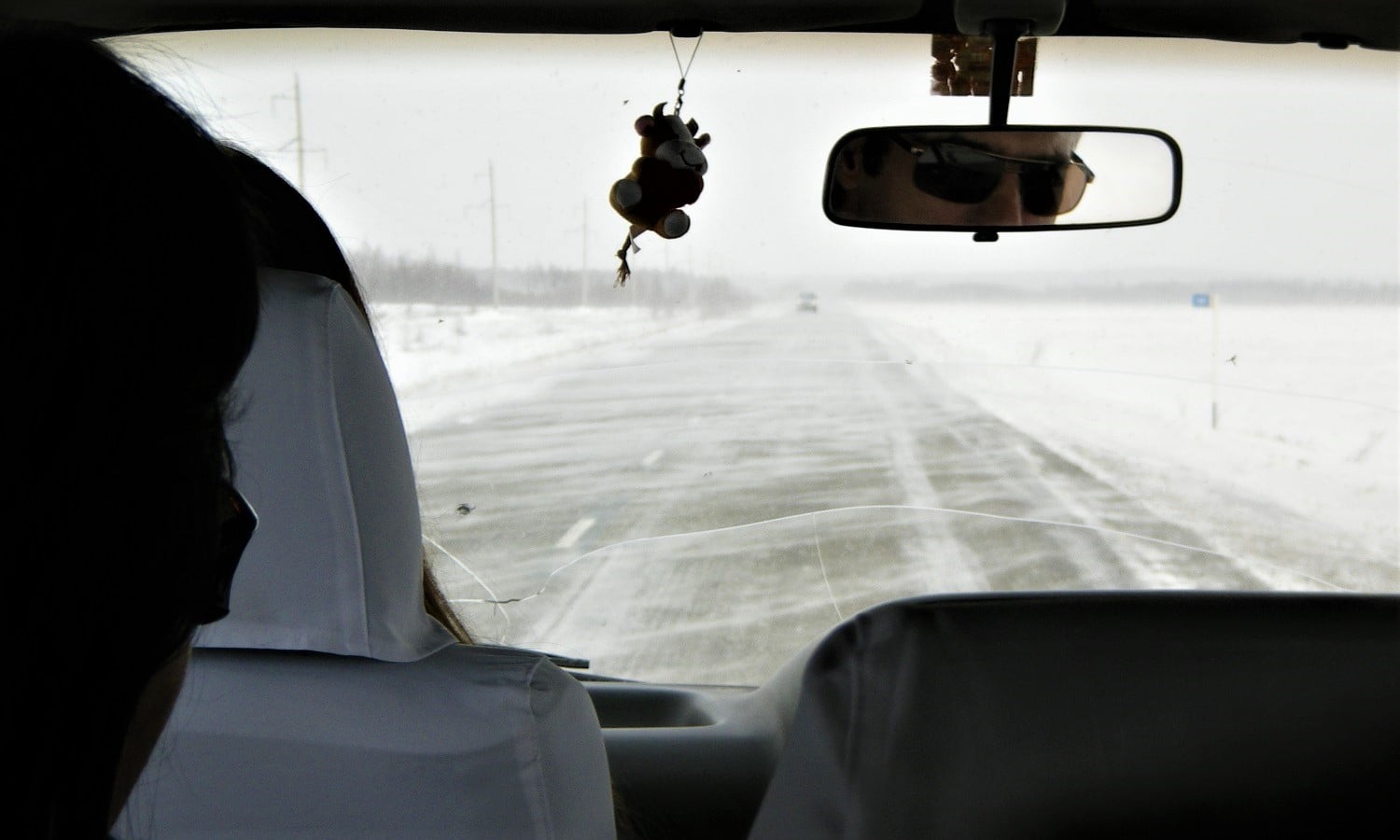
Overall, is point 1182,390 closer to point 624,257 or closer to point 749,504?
point 749,504

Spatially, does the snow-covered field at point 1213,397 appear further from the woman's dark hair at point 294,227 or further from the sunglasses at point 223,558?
the sunglasses at point 223,558

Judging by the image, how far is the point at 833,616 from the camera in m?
4.29

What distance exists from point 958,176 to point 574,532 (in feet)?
8.21

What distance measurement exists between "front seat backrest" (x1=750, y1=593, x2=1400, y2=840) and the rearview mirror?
181cm

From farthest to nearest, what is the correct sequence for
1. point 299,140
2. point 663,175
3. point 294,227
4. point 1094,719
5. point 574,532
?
point 574,532 → point 299,140 → point 663,175 → point 294,227 → point 1094,719

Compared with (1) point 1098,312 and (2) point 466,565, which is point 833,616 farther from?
(1) point 1098,312

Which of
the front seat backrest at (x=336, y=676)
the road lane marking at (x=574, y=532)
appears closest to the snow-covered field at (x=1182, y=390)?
the road lane marking at (x=574, y=532)

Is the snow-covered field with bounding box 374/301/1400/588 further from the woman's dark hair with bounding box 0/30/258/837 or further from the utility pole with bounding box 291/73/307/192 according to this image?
the woman's dark hair with bounding box 0/30/258/837

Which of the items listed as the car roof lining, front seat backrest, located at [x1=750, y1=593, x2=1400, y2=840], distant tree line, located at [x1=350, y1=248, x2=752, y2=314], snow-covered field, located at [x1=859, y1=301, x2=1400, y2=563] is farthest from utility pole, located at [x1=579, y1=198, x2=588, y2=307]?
front seat backrest, located at [x1=750, y1=593, x2=1400, y2=840]

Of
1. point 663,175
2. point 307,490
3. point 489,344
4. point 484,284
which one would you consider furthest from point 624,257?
point 307,490

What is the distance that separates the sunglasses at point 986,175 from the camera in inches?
116

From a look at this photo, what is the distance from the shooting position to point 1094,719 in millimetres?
1254

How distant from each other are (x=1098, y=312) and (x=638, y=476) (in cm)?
219

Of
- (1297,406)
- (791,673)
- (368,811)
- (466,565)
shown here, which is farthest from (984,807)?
(1297,406)
